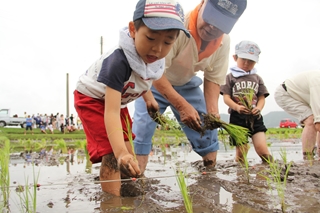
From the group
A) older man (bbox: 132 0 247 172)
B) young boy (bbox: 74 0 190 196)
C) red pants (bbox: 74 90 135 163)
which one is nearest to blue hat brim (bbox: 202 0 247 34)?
older man (bbox: 132 0 247 172)

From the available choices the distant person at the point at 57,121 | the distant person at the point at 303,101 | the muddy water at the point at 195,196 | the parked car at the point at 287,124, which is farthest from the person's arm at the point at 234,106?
the parked car at the point at 287,124

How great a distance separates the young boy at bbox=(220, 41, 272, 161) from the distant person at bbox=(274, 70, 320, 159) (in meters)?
0.47

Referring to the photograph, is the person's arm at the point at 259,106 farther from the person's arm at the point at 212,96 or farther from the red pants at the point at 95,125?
the red pants at the point at 95,125

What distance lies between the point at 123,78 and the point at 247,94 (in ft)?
7.91

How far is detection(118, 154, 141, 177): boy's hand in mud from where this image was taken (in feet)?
5.57

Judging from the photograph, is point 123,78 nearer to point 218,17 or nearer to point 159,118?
point 159,118

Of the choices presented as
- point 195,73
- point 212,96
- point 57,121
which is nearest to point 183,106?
point 195,73

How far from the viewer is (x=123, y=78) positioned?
2014mm

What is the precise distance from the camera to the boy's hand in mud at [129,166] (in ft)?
5.57

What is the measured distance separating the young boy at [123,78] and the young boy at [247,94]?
1.99 meters

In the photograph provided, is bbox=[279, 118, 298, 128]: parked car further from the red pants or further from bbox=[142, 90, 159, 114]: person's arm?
the red pants

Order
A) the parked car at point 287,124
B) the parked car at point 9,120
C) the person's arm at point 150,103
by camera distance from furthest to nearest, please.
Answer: the parked car at point 287,124 < the parked car at point 9,120 < the person's arm at point 150,103

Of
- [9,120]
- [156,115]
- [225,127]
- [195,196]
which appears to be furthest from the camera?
[9,120]

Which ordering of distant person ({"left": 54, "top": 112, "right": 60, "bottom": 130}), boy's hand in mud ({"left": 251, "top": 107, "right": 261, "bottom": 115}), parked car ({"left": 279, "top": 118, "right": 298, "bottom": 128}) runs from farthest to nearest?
parked car ({"left": 279, "top": 118, "right": 298, "bottom": 128}), distant person ({"left": 54, "top": 112, "right": 60, "bottom": 130}), boy's hand in mud ({"left": 251, "top": 107, "right": 261, "bottom": 115})
